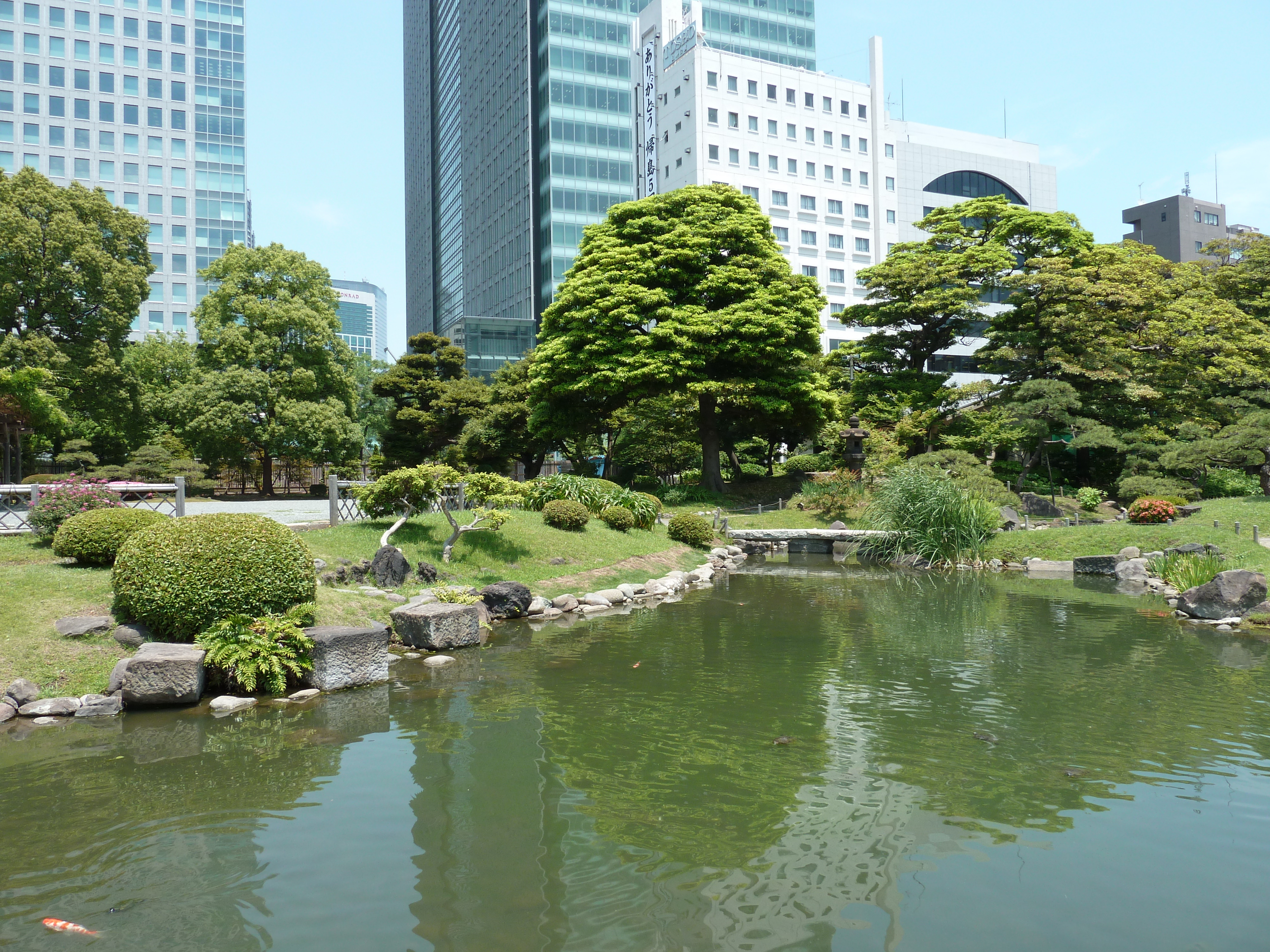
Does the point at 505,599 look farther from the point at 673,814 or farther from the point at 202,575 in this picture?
the point at 673,814

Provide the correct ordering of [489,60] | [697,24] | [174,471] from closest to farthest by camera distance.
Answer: [174,471]
[697,24]
[489,60]

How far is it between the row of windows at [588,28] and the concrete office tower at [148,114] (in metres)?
28.4

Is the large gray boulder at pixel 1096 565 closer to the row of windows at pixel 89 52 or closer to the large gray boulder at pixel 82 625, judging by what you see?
the large gray boulder at pixel 82 625

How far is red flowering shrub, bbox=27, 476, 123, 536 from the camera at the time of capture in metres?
12.4

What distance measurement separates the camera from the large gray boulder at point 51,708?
26.5 ft

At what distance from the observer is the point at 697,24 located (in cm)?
5897

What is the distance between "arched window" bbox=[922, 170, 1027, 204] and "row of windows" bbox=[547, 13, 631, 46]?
28.5 m

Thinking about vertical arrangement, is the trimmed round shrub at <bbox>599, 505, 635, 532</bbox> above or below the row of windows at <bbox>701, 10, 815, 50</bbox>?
below

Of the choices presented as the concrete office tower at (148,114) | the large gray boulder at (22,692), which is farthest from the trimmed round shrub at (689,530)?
the concrete office tower at (148,114)

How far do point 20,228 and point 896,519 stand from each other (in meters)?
33.5

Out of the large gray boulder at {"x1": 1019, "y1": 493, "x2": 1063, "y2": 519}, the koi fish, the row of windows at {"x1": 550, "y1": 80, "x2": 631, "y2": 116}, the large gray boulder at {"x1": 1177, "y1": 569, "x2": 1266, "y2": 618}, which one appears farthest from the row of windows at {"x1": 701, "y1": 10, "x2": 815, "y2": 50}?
the koi fish

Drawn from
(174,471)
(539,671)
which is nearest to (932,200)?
(174,471)

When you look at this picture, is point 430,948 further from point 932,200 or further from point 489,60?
point 489,60

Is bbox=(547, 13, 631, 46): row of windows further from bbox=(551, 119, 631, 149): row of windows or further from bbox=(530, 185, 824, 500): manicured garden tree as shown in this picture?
bbox=(530, 185, 824, 500): manicured garden tree
